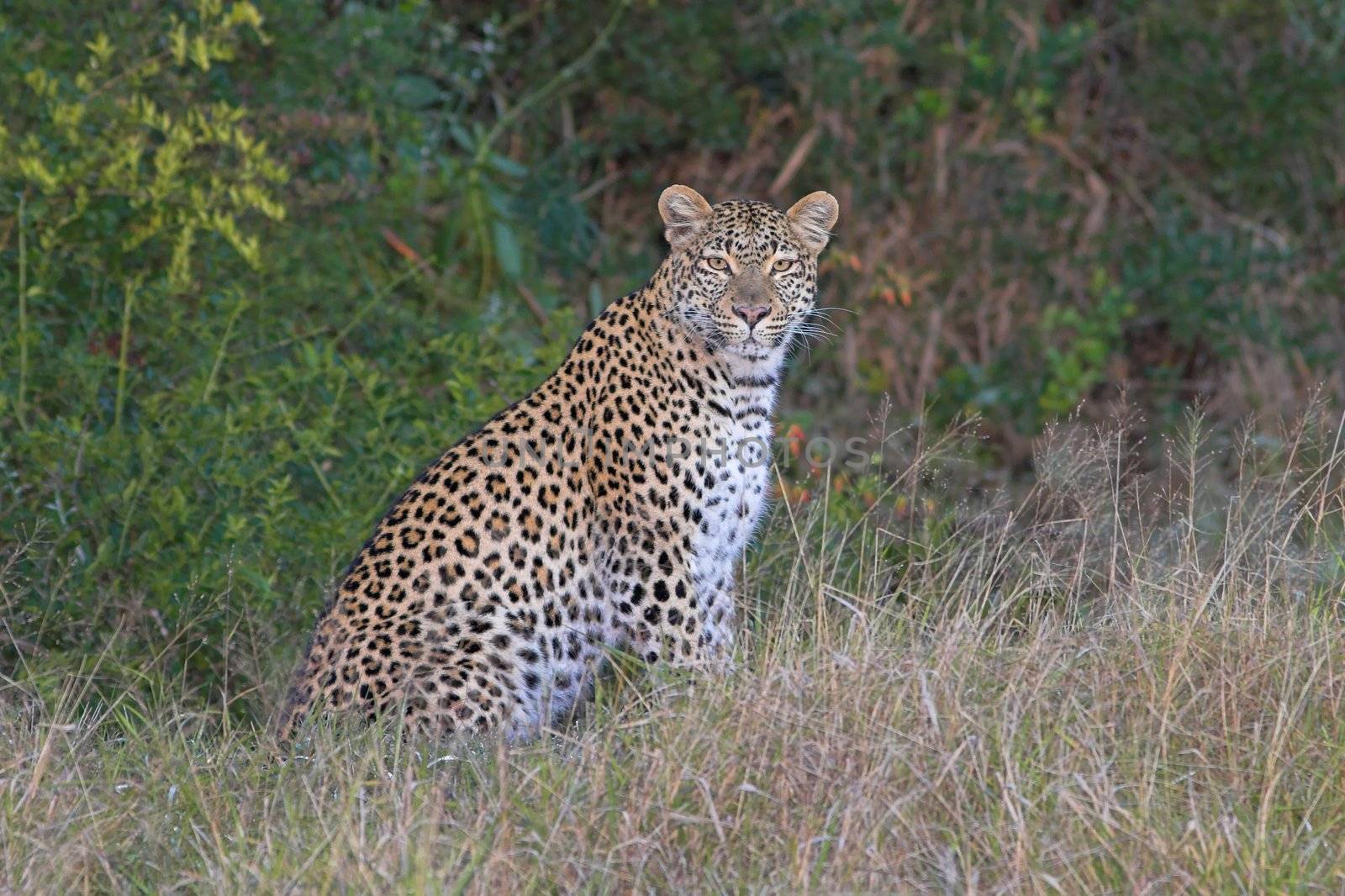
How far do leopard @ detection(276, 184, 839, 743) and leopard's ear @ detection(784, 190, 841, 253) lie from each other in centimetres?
24

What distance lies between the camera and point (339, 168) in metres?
8.96

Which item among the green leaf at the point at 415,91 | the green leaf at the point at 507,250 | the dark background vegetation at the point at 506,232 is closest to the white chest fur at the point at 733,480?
the dark background vegetation at the point at 506,232

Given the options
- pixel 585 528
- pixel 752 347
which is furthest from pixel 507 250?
pixel 585 528

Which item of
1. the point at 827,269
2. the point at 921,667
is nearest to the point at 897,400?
the point at 827,269

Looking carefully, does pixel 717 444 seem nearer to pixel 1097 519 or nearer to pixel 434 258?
pixel 1097 519

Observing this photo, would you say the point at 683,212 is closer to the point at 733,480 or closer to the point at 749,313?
the point at 749,313

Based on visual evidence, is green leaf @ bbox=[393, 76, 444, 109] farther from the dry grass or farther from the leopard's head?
the dry grass

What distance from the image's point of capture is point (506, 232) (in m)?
9.52

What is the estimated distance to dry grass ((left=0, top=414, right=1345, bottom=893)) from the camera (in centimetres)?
413

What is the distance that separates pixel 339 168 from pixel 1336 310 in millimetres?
6158

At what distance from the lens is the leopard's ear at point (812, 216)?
21.0ft

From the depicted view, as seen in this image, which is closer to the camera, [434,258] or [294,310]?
[294,310]

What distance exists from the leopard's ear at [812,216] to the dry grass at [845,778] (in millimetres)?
1268

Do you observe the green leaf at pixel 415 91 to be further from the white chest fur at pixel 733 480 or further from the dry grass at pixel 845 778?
the dry grass at pixel 845 778
